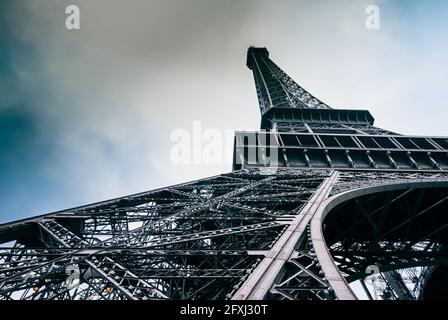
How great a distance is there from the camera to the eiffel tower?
6.37m

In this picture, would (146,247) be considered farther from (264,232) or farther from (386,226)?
(386,226)

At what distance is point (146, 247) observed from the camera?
8.12 m

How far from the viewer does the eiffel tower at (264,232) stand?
6367 millimetres

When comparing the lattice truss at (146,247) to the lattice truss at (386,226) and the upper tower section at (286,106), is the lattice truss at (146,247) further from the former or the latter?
the upper tower section at (286,106)


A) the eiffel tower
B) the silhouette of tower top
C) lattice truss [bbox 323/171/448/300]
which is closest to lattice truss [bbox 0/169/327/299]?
the eiffel tower

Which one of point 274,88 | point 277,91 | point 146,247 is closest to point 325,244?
point 146,247

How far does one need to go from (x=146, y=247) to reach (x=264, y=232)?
2845mm

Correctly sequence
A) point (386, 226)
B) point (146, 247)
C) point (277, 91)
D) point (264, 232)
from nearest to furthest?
point (146, 247), point (264, 232), point (386, 226), point (277, 91)

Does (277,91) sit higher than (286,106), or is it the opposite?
(277,91)

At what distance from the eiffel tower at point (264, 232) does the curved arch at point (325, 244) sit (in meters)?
0.03

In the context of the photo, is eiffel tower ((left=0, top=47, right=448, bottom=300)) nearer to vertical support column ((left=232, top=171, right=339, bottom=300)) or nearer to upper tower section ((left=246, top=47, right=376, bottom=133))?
vertical support column ((left=232, top=171, right=339, bottom=300))
